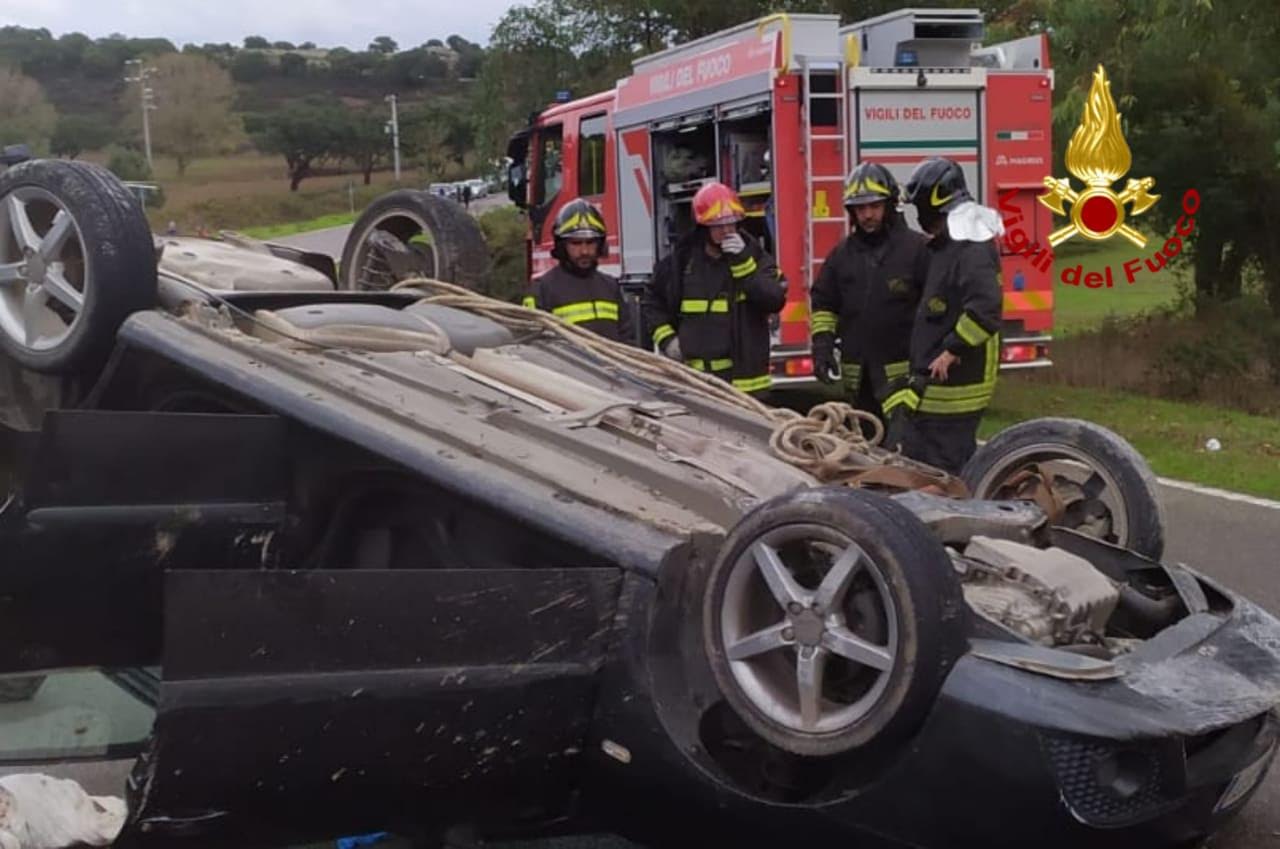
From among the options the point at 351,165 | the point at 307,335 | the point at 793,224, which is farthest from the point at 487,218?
the point at 351,165

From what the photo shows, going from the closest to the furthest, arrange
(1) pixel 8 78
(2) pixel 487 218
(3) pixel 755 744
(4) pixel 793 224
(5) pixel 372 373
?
(3) pixel 755 744 < (5) pixel 372 373 < (4) pixel 793 224 < (2) pixel 487 218 < (1) pixel 8 78

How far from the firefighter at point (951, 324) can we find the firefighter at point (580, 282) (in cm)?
120

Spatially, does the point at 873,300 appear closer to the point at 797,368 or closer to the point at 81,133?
the point at 797,368

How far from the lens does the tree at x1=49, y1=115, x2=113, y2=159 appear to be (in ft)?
196

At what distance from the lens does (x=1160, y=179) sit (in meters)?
14.7

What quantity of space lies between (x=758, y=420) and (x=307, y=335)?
4.05ft

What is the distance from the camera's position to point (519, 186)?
1377cm

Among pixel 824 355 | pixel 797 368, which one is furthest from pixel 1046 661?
pixel 797 368

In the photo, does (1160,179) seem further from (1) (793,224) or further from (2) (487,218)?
(2) (487,218)

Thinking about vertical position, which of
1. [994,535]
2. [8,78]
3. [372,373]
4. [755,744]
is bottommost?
[755,744]

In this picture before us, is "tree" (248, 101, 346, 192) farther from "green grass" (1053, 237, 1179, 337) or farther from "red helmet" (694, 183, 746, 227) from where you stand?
"red helmet" (694, 183, 746, 227)

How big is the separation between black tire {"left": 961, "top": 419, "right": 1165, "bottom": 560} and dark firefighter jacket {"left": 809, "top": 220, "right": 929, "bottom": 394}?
7.49 feet

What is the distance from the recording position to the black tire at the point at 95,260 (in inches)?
152

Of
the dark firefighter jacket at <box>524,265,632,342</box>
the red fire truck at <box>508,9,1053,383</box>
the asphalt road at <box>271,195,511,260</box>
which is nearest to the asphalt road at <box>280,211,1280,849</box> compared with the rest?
the dark firefighter jacket at <box>524,265,632,342</box>
